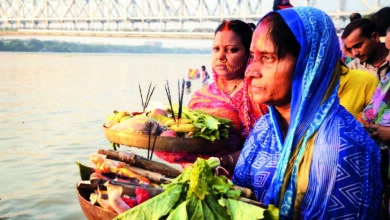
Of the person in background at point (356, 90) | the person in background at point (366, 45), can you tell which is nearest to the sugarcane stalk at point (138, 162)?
the person in background at point (356, 90)

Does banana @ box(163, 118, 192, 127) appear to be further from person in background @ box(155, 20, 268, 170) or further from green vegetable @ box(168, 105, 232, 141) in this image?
person in background @ box(155, 20, 268, 170)

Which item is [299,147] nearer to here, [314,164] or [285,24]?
[314,164]

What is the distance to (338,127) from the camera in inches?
62.6

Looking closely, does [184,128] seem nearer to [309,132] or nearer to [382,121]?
[309,132]

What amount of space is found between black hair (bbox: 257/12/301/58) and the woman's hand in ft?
3.43

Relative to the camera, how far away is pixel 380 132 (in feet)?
7.94

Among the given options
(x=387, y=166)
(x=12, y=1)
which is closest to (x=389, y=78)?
(x=387, y=166)

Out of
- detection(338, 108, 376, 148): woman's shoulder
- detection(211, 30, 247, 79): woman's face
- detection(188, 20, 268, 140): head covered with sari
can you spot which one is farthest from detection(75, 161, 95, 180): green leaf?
detection(211, 30, 247, 79): woman's face

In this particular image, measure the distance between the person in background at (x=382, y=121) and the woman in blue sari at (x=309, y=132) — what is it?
2.24 ft

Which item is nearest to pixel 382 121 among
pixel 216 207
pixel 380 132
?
pixel 380 132

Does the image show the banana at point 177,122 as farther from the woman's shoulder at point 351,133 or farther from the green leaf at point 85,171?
the woman's shoulder at point 351,133

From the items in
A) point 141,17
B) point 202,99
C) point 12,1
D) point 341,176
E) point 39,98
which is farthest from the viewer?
point 12,1

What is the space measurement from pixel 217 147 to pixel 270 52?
0.86m

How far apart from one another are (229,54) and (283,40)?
115cm
